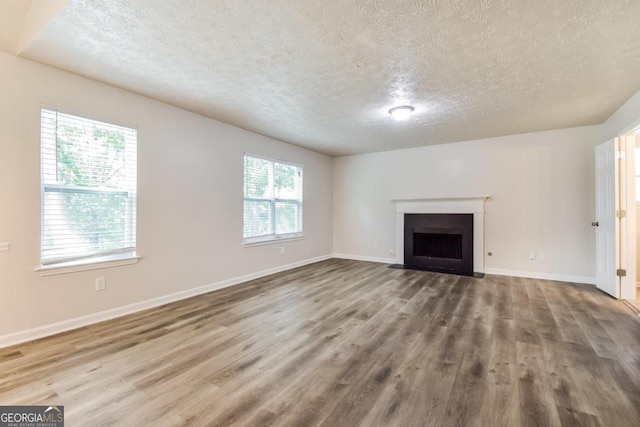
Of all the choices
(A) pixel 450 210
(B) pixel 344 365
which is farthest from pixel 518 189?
(B) pixel 344 365

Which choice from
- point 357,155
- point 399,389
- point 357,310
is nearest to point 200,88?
point 357,310

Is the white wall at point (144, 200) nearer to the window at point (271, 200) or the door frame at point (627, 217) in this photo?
the window at point (271, 200)

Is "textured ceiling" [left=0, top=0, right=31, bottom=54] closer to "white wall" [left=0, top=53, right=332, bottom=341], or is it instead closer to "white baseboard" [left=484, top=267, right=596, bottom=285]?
"white wall" [left=0, top=53, right=332, bottom=341]

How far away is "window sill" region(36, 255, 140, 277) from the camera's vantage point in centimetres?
264

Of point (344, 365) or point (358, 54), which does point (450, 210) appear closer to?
point (358, 54)

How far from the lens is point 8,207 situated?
2.45 metres

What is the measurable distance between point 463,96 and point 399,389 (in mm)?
3121

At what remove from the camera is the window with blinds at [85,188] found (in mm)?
2664

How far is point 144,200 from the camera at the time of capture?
3.35 metres

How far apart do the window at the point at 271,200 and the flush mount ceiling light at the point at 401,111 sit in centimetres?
239

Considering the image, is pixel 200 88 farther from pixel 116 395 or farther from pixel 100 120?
pixel 116 395

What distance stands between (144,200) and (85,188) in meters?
0.57

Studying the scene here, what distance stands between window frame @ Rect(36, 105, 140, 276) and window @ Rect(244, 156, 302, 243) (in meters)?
1.72

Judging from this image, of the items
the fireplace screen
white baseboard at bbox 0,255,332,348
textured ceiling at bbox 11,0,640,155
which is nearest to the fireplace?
the fireplace screen
